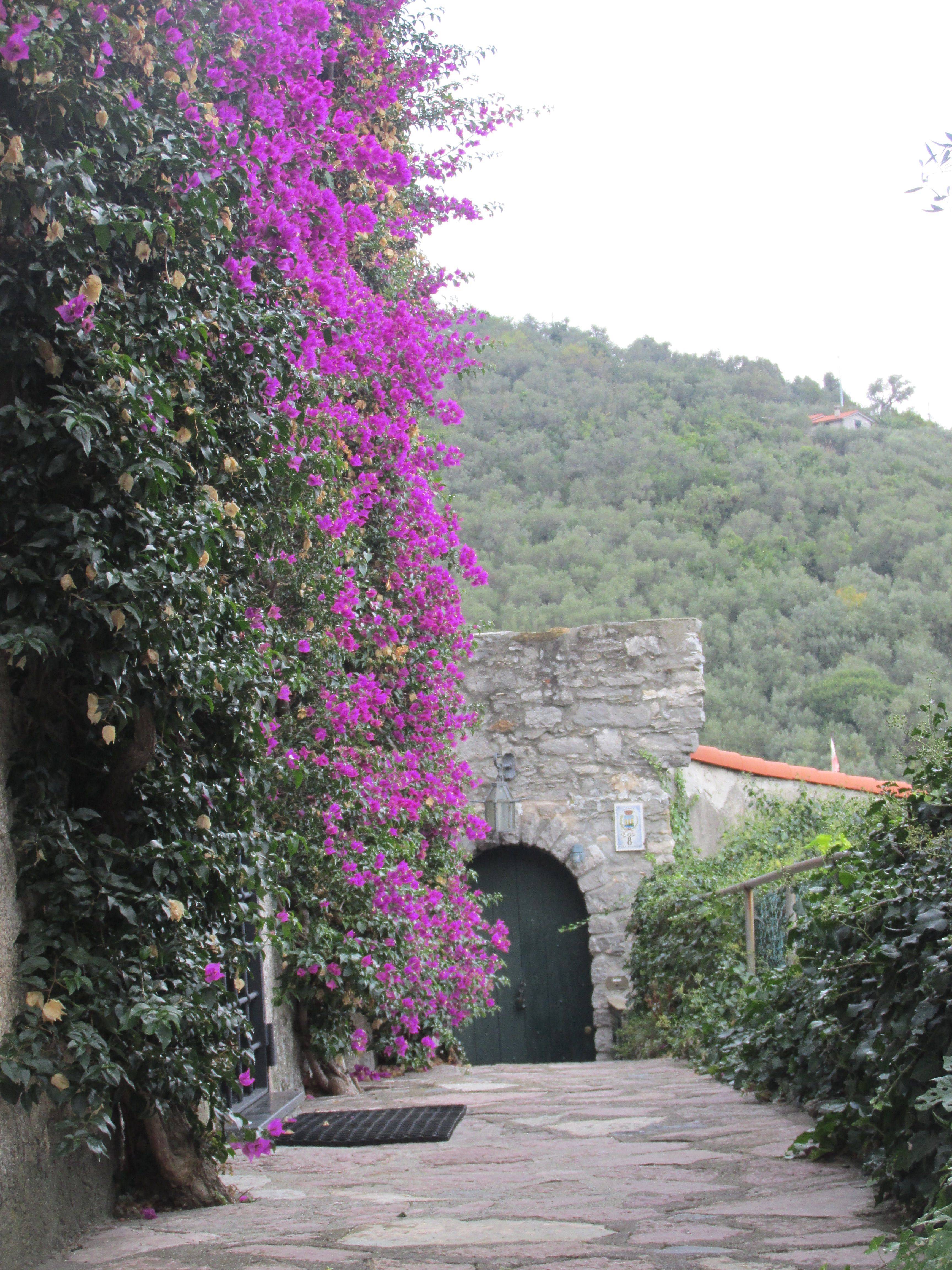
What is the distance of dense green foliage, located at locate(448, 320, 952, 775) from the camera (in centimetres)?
1841

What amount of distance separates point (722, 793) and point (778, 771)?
50 cm

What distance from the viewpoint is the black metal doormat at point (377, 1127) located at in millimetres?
3824

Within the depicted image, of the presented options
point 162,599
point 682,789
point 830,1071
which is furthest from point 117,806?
point 682,789

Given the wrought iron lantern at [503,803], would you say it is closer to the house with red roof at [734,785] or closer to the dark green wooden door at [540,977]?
the dark green wooden door at [540,977]

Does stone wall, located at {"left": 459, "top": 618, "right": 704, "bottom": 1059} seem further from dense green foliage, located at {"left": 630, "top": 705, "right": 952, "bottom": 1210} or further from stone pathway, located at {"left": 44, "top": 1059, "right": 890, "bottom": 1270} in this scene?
stone pathway, located at {"left": 44, "top": 1059, "right": 890, "bottom": 1270}

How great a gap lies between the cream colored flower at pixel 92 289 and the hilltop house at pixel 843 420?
25.4 m

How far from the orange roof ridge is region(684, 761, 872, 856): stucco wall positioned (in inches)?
1.3

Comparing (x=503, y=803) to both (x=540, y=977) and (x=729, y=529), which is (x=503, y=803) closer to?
(x=540, y=977)

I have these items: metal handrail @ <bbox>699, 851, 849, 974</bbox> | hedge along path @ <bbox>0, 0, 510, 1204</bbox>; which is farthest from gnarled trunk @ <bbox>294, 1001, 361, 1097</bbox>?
metal handrail @ <bbox>699, 851, 849, 974</bbox>

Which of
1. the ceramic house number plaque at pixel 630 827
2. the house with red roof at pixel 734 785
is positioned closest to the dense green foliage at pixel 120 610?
the ceramic house number plaque at pixel 630 827

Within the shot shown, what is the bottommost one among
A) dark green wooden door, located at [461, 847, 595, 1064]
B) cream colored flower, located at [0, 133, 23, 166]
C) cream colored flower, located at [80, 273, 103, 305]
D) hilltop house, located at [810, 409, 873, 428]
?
dark green wooden door, located at [461, 847, 595, 1064]

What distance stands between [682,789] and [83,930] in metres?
6.83

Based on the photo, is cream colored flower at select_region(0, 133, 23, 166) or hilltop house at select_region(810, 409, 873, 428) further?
hilltop house at select_region(810, 409, 873, 428)

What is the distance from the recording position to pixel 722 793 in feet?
30.8
